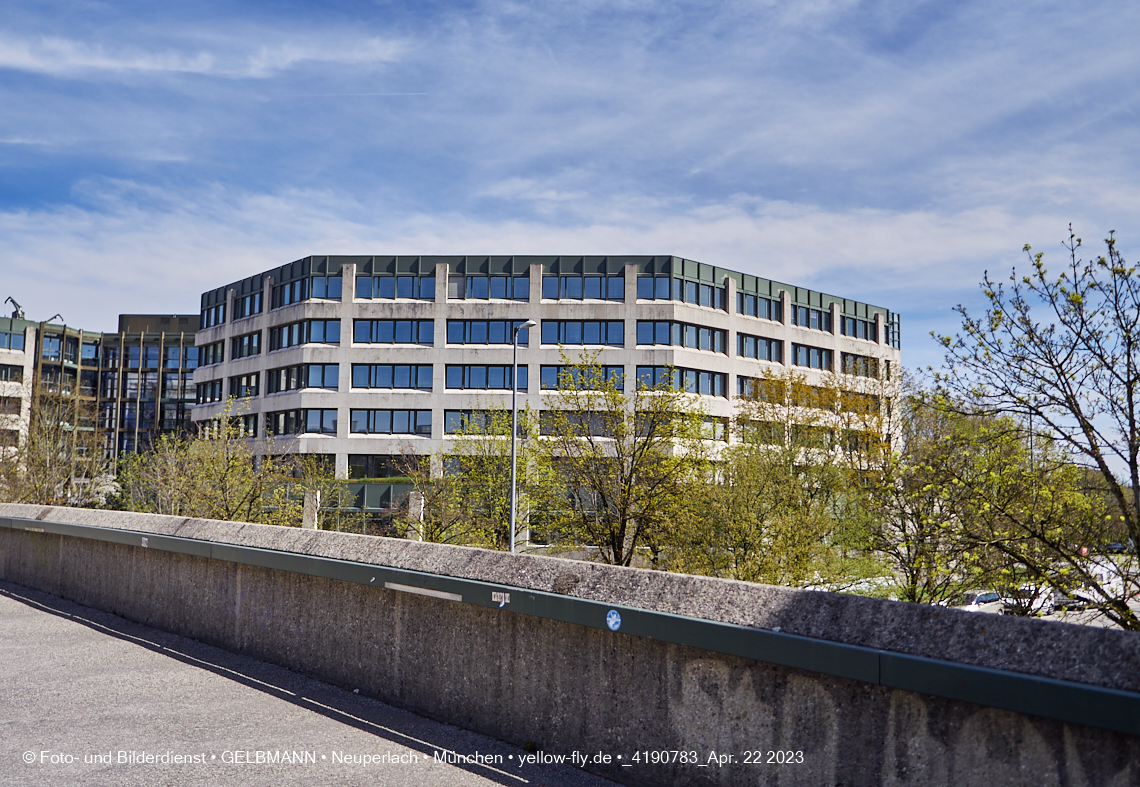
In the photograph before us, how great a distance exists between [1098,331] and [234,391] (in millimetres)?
65910

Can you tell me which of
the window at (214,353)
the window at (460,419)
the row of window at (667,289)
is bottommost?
the window at (460,419)

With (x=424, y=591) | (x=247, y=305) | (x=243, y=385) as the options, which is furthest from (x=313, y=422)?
(x=424, y=591)

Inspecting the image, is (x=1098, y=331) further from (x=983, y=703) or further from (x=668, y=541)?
(x=668, y=541)

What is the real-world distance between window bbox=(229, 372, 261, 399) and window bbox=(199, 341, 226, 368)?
115 inches

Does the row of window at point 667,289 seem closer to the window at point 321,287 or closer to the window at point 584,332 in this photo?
the window at point 584,332

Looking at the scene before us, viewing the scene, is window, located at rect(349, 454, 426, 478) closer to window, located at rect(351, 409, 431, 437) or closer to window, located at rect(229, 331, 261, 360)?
window, located at rect(351, 409, 431, 437)

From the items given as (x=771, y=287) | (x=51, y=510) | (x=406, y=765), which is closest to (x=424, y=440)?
(x=771, y=287)

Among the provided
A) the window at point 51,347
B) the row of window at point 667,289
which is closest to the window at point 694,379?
the row of window at point 667,289

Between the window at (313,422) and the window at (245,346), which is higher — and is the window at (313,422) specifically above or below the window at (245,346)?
below

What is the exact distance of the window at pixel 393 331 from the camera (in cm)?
6147

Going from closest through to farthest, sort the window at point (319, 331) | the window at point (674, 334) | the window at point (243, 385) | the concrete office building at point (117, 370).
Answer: the window at point (674, 334) → the window at point (319, 331) → the window at point (243, 385) → the concrete office building at point (117, 370)

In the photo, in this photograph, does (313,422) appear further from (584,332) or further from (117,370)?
(117,370)

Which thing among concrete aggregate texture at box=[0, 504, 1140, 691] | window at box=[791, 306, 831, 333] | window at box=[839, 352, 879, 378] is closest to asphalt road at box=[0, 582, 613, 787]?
concrete aggregate texture at box=[0, 504, 1140, 691]

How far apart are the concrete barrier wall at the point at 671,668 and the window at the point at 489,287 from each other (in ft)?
172
